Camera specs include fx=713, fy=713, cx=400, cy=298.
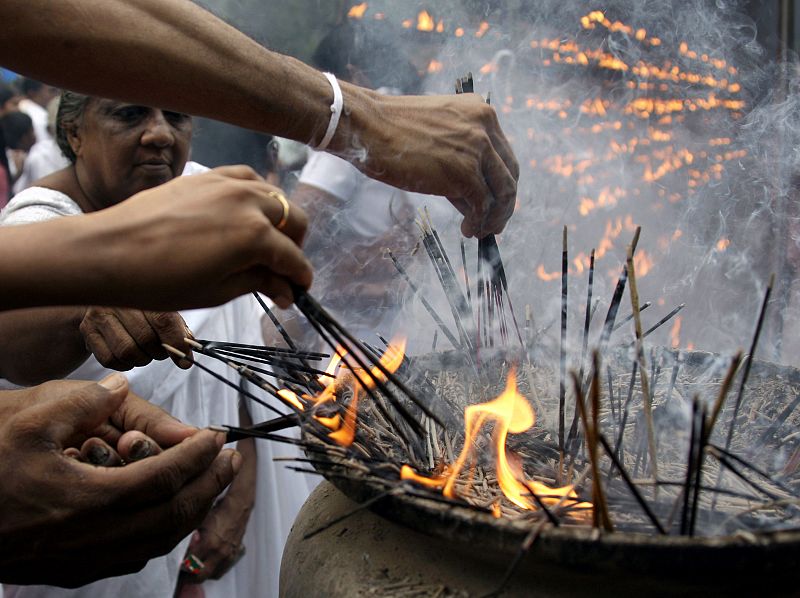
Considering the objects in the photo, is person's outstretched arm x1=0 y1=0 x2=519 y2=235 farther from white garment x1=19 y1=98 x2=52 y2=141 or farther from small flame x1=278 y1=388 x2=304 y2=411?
white garment x1=19 y1=98 x2=52 y2=141

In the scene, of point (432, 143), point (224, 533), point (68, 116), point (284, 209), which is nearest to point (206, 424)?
point (224, 533)

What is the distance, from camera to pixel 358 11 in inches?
168

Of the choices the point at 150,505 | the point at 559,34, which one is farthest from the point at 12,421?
the point at 559,34

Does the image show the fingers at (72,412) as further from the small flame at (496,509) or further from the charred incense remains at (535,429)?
the small flame at (496,509)

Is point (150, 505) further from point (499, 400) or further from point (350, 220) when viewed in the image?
point (350, 220)

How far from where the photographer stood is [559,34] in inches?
153

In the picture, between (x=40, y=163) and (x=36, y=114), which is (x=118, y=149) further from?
(x=36, y=114)

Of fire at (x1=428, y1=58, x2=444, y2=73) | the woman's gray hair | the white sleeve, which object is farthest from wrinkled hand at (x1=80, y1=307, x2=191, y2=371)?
fire at (x1=428, y1=58, x2=444, y2=73)

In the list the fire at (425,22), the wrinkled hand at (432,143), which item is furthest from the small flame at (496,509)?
the fire at (425,22)

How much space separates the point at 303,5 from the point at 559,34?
2259 millimetres

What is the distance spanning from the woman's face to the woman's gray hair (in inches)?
1.1

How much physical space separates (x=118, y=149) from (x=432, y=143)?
5.42 feet

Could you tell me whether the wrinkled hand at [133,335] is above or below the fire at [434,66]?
below

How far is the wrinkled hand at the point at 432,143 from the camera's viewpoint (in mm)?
2113
